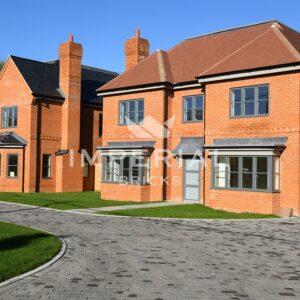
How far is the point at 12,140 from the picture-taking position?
1198 inches

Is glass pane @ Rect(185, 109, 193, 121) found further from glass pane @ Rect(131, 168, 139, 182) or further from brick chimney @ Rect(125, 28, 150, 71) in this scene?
brick chimney @ Rect(125, 28, 150, 71)

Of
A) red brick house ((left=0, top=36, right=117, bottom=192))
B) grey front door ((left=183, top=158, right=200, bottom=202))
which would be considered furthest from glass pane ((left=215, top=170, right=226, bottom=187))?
red brick house ((left=0, top=36, right=117, bottom=192))

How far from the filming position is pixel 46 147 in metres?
31.0

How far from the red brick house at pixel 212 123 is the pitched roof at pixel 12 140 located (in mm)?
6848

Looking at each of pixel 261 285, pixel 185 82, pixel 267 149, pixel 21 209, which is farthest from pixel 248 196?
pixel 261 285

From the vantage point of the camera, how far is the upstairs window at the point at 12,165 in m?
30.4

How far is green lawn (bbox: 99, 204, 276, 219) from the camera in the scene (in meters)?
17.7

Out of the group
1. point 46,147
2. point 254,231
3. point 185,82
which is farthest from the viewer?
point 46,147

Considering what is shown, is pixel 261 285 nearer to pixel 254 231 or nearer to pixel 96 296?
pixel 96 296

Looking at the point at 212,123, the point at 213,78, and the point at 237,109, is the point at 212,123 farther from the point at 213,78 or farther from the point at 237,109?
the point at 213,78

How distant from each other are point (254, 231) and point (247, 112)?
734 centimetres

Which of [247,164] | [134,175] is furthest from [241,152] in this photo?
[134,175]

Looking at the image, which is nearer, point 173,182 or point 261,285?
point 261,285

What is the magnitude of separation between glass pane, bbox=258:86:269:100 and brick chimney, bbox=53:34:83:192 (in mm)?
15360
